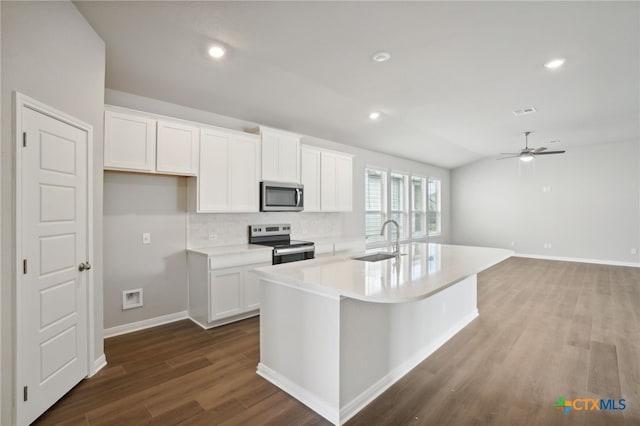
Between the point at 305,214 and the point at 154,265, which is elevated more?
the point at 305,214

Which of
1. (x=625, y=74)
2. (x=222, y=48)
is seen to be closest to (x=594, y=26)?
(x=625, y=74)

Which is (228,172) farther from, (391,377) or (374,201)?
(374,201)

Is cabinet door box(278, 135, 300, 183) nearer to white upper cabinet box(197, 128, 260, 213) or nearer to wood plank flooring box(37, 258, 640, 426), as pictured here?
white upper cabinet box(197, 128, 260, 213)

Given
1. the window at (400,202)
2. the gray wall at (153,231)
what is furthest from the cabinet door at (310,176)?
the window at (400,202)

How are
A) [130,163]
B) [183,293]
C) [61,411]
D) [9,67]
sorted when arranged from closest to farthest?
[9,67] < [61,411] < [130,163] < [183,293]

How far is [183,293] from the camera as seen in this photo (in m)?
3.75

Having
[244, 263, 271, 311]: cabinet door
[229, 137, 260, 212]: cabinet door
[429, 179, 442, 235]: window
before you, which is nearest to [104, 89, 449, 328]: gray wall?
[229, 137, 260, 212]: cabinet door

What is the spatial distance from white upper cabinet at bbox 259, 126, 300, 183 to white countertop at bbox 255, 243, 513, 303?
Result: 184 cm

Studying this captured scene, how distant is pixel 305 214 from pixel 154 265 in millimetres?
2382

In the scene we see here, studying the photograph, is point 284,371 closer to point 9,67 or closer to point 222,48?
point 9,67

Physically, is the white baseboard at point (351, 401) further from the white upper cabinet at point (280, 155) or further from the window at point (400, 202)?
the window at point (400, 202)

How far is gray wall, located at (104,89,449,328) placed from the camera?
10.6 ft

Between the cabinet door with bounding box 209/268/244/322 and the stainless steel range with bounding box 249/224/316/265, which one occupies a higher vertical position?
the stainless steel range with bounding box 249/224/316/265

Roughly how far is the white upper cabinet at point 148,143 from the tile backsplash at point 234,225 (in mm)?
722
